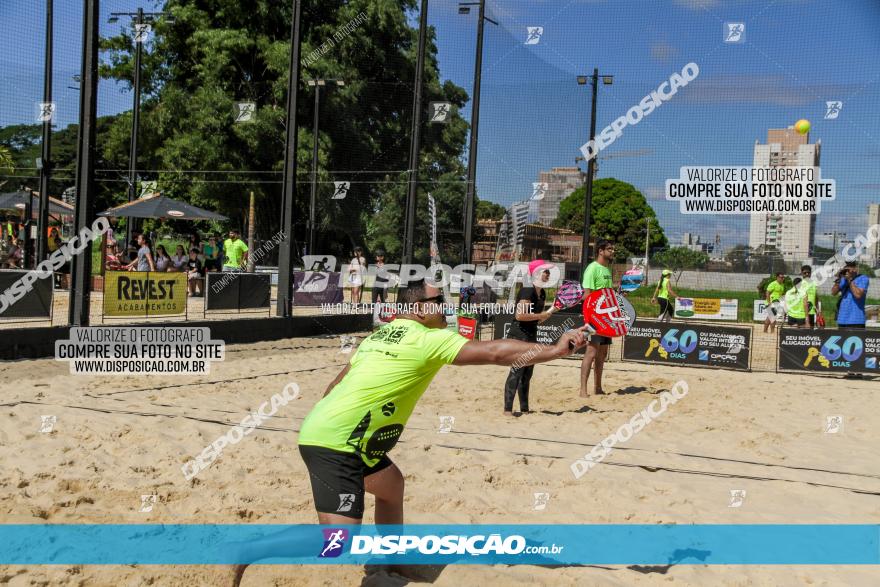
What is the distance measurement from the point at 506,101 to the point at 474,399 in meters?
11.0

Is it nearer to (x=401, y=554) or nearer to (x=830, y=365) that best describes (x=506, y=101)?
(x=830, y=365)

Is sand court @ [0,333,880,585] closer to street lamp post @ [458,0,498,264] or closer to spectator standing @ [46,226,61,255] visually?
street lamp post @ [458,0,498,264]

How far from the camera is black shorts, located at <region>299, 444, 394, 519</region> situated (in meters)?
3.45

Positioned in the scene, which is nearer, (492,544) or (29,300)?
(492,544)

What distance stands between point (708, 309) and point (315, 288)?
520 inches

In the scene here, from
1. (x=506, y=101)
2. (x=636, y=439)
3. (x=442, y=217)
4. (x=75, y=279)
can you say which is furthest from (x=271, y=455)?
(x=442, y=217)

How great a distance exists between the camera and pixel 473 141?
18141 mm

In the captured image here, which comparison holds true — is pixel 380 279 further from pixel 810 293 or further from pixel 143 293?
pixel 810 293

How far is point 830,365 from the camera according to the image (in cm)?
1327

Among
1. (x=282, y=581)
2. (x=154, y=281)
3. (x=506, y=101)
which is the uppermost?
(x=506, y=101)

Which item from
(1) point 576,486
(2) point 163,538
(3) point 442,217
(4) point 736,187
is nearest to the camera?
(2) point 163,538

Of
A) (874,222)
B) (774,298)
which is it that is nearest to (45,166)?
(774,298)

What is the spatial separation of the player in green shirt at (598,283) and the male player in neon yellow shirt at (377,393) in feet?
17.1

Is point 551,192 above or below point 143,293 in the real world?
above
